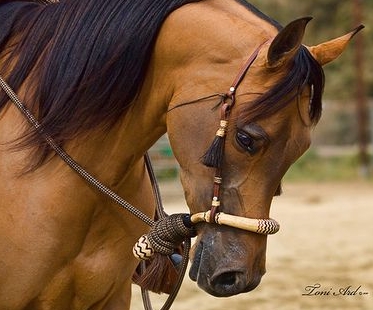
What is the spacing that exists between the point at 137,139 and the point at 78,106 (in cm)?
24

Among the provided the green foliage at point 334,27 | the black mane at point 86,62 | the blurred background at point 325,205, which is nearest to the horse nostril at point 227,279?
the black mane at point 86,62

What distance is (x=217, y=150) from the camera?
2.50m

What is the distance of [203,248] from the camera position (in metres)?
2.55

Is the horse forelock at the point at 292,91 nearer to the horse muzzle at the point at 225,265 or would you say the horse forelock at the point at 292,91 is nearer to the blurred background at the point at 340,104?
the horse muzzle at the point at 225,265

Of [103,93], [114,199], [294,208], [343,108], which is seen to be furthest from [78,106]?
[343,108]

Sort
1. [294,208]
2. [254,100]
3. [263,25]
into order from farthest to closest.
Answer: [294,208] → [263,25] → [254,100]

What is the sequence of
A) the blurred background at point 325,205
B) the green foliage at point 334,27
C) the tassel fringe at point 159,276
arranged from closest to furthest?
1. the tassel fringe at point 159,276
2. the blurred background at point 325,205
3. the green foliage at point 334,27

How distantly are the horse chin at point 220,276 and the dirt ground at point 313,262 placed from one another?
140 inches

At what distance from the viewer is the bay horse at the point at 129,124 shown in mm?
2496

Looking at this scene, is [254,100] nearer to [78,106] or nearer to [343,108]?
A: [78,106]

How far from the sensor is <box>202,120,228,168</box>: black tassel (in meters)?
2.50

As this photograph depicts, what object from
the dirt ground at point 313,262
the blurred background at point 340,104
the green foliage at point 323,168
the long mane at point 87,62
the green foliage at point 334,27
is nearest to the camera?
the long mane at point 87,62

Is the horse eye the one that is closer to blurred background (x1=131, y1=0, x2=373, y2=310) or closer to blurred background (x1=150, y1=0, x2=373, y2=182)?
blurred background (x1=131, y1=0, x2=373, y2=310)

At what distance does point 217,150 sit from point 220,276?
1.27 feet
